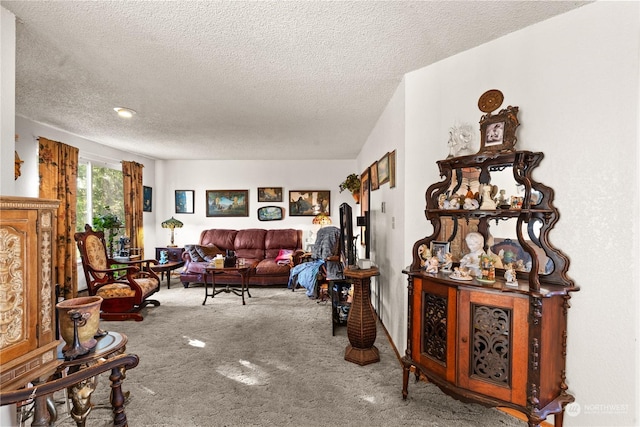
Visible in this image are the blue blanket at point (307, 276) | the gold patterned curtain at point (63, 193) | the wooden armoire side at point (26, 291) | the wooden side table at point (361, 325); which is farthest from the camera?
the blue blanket at point (307, 276)

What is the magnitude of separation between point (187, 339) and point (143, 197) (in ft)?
14.0

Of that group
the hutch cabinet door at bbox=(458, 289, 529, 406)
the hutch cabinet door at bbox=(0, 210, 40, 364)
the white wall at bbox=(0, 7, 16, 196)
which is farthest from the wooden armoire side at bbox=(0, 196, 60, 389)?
the hutch cabinet door at bbox=(458, 289, 529, 406)

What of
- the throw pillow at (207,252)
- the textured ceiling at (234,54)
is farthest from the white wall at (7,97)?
the throw pillow at (207,252)

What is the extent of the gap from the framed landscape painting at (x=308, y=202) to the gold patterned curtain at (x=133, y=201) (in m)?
3.18

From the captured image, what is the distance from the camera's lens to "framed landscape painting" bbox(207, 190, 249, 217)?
674 centimetres

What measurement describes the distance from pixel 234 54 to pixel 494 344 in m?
2.62

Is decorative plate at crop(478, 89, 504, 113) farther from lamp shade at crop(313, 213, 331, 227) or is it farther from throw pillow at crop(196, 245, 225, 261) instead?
throw pillow at crop(196, 245, 225, 261)

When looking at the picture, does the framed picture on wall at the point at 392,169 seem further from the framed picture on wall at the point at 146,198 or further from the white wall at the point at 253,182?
the framed picture on wall at the point at 146,198

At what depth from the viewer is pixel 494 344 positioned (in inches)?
67.1

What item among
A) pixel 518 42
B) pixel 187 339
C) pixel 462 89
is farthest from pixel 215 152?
pixel 518 42

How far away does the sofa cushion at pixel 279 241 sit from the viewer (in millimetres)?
6207

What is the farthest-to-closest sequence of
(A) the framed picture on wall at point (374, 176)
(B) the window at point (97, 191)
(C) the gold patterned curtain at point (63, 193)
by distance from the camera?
(B) the window at point (97, 191)
(C) the gold patterned curtain at point (63, 193)
(A) the framed picture on wall at point (374, 176)

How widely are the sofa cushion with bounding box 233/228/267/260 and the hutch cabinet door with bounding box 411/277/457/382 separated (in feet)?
14.7

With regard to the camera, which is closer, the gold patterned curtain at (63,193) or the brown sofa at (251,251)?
the gold patterned curtain at (63,193)
